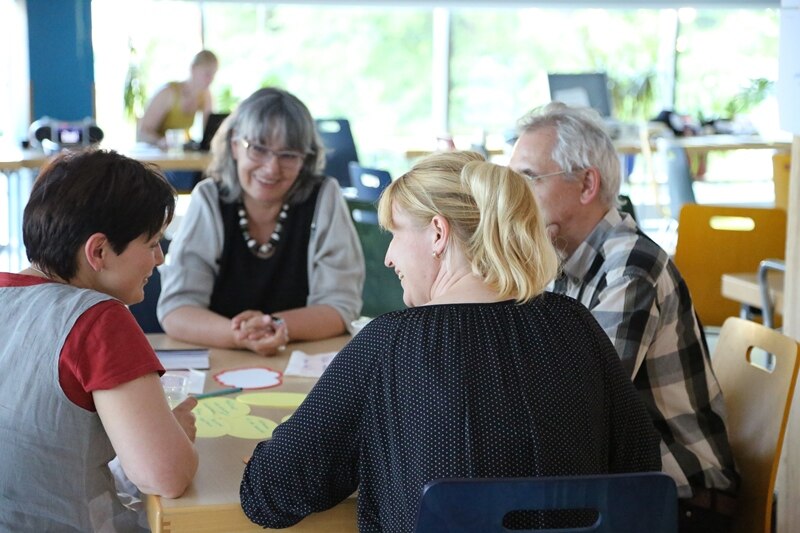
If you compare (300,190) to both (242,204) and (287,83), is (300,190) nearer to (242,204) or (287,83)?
(242,204)

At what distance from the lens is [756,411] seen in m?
2.06

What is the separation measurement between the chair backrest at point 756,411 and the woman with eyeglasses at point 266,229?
3.28 ft

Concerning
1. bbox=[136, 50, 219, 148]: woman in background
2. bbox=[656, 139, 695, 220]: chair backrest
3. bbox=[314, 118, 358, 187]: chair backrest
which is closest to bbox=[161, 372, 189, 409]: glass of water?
bbox=[656, 139, 695, 220]: chair backrest

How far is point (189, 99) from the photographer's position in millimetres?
7238

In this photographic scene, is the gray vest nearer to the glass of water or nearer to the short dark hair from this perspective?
the short dark hair

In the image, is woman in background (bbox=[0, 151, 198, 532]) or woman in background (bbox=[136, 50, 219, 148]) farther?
woman in background (bbox=[136, 50, 219, 148])

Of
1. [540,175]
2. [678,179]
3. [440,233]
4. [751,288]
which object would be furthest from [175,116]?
[440,233]

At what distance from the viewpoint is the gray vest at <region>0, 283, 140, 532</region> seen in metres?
1.54

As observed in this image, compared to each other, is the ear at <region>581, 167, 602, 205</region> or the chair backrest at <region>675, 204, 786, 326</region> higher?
the ear at <region>581, 167, 602, 205</region>

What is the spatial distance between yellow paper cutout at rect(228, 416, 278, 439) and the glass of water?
11 centimetres

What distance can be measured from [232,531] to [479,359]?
45 cm

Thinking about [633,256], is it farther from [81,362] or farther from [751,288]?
[751,288]

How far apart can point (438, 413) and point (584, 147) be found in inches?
36.2

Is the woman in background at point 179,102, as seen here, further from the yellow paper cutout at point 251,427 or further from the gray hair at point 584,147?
the yellow paper cutout at point 251,427
